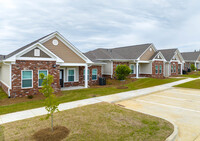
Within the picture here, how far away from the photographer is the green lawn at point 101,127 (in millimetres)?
5156

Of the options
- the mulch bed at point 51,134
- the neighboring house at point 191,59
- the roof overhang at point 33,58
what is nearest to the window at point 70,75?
the roof overhang at point 33,58

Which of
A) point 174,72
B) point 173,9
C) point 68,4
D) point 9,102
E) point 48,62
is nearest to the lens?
point 9,102

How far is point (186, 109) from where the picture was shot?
354 inches

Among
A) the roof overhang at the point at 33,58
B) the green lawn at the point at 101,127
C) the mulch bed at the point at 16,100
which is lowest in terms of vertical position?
the green lawn at the point at 101,127

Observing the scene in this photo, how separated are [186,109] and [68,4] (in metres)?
14.6

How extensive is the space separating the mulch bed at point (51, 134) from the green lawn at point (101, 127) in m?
0.21

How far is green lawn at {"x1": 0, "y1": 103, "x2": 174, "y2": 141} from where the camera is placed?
203 inches

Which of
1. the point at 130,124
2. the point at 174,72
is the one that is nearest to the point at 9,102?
the point at 130,124

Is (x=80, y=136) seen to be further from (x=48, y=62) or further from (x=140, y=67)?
(x=140, y=67)

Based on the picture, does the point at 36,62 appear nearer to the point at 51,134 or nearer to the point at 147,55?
the point at 51,134

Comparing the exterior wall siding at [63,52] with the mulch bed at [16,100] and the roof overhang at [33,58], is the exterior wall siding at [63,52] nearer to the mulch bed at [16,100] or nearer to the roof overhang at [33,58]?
the roof overhang at [33,58]

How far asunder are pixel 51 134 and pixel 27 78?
8.47 meters

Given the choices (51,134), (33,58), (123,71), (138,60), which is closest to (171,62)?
(138,60)

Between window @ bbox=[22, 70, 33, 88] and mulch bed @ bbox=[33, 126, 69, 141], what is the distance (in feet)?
25.5
